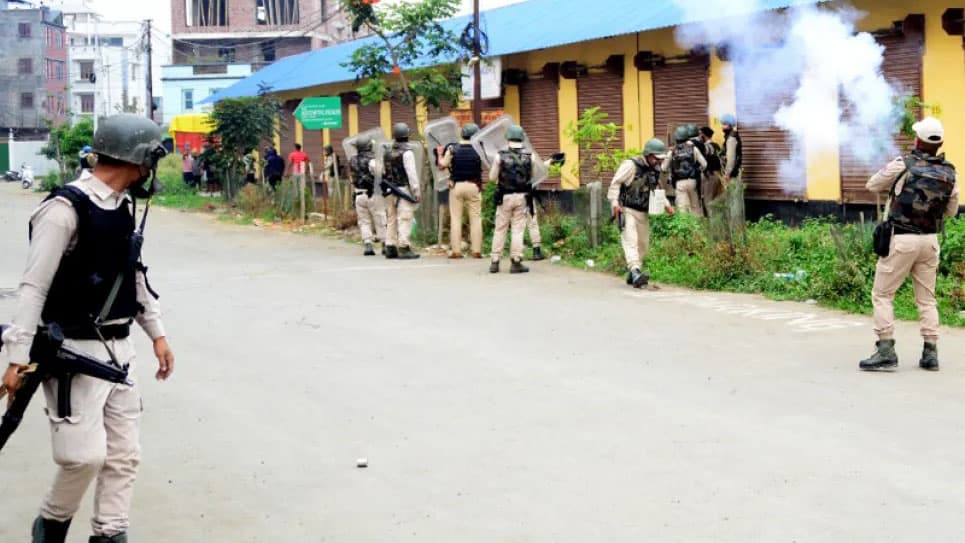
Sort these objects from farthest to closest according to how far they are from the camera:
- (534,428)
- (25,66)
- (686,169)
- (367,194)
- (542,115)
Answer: (25,66) < (542,115) < (367,194) < (686,169) < (534,428)

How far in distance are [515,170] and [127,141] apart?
11426 mm

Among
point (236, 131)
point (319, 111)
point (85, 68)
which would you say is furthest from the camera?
point (85, 68)

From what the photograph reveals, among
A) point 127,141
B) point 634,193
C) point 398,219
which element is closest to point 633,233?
point 634,193

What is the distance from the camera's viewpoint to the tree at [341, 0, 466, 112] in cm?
2309

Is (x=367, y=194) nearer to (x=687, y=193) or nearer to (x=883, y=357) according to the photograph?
(x=687, y=193)

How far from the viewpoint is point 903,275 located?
9117 millimetres

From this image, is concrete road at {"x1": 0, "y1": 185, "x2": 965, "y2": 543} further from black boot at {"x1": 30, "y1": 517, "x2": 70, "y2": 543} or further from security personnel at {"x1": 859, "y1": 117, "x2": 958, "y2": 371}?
black boot at {"x1": 30, "y1": 517, "x2": 70, "y2": 543}

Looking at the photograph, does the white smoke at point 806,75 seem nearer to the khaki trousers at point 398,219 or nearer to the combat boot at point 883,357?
the khaki trousers at point 398,219

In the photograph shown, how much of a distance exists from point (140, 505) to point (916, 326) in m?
7.52

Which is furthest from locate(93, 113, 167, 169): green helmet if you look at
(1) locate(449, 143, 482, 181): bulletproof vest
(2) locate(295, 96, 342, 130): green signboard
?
(2) locate(295, 96, 342, 130): green signboard

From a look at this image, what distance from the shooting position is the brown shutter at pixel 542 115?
948 inches

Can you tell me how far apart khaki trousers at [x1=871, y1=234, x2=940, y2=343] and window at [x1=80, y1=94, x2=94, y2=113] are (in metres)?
96.2

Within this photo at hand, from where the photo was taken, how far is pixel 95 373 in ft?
15.8

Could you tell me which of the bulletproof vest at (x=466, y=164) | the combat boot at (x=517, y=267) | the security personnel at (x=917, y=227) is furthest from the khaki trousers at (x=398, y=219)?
the security personnel at (x=917, y=227)
